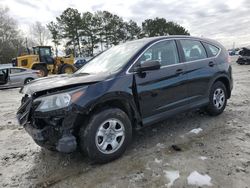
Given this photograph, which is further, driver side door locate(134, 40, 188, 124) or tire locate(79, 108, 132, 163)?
driver side door locate(134, 40, 188, 124)

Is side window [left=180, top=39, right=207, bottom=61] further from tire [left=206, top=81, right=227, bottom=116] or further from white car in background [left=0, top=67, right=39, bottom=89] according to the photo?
white car in background [left=0, top=67, right=39, bottom=89]

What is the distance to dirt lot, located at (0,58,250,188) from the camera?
3162 millimetres

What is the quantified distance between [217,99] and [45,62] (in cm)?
1752

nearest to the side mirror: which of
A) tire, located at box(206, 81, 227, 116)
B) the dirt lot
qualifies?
the dirt lot

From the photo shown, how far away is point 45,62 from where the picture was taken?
20719 millimetres

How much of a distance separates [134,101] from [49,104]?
1251 mm

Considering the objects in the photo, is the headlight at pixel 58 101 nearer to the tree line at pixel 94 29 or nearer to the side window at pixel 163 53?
the side window at pixel 163 53

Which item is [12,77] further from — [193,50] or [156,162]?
[156,162]

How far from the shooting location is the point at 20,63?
20172 mm

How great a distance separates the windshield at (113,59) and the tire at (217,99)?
198cm

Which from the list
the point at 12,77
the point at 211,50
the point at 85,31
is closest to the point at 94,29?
the point at 85,31

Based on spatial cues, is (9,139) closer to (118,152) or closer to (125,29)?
(118,152)

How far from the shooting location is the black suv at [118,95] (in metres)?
3.31

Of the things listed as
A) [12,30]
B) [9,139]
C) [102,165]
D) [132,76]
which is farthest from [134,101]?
[12,30]
